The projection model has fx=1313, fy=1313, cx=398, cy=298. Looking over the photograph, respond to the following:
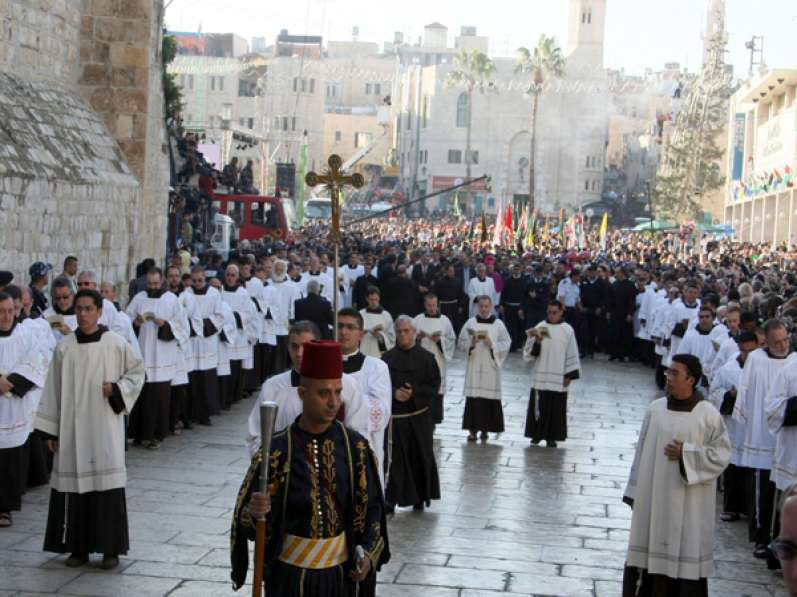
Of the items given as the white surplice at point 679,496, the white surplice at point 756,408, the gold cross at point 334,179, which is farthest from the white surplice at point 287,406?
the white surplice at point 756,408

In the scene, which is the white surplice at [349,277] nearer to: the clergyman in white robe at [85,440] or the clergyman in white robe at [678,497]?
the clergyman in white robe at [85,440]

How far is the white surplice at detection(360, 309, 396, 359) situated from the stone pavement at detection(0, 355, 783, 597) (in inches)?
48.7

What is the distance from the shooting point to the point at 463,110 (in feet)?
322

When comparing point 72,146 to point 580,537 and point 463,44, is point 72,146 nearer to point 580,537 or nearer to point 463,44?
point 580,537

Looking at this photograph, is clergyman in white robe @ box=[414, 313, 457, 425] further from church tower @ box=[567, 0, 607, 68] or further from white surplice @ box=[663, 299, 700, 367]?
church tower @ box=[567, 0, 607, 68]

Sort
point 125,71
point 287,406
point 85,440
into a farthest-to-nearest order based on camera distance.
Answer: point 125,71
point 85,440
point 287,406

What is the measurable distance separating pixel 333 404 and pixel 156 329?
809 centimetres

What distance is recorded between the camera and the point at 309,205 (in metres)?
72.6

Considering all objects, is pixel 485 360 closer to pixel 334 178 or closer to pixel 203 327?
pixel 203 327

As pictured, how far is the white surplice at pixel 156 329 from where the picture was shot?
1300cm

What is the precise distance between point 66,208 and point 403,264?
28.9 ft

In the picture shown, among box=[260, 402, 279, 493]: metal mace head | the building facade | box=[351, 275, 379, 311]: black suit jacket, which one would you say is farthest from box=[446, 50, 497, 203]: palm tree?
box=[260, 402, 279, 493]: metal mace head

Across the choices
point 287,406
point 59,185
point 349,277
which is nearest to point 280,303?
point 59,185

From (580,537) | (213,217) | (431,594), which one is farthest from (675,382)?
(213,217)
